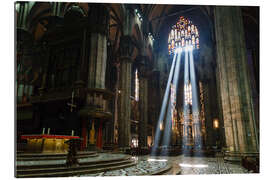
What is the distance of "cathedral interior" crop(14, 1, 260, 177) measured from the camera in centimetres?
726

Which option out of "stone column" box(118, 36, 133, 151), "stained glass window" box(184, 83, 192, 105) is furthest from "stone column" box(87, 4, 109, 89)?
"stained glass window" box(184, 83, 192, 105)

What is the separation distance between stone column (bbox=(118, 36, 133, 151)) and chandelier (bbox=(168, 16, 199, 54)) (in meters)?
9.78

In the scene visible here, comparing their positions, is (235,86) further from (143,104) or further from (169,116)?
(169,116)

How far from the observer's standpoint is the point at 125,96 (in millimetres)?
15125

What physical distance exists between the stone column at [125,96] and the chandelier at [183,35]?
9779mm

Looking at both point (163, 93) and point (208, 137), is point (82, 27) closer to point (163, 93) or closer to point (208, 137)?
point (163, 93)

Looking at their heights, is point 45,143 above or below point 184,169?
above

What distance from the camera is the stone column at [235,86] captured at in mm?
7172

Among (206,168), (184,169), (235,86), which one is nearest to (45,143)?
(184,169)

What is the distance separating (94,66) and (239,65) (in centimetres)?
784

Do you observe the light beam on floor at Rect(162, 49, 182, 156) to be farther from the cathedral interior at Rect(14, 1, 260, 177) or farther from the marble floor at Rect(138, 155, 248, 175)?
the marble floor at Rect(138, 155, 248, 175)

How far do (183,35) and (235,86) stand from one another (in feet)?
61.0

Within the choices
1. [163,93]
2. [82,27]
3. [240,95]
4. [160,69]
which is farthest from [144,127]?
[240,95]

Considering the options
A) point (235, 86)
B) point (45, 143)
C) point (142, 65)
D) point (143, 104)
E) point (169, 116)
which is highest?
point (142, 65)
